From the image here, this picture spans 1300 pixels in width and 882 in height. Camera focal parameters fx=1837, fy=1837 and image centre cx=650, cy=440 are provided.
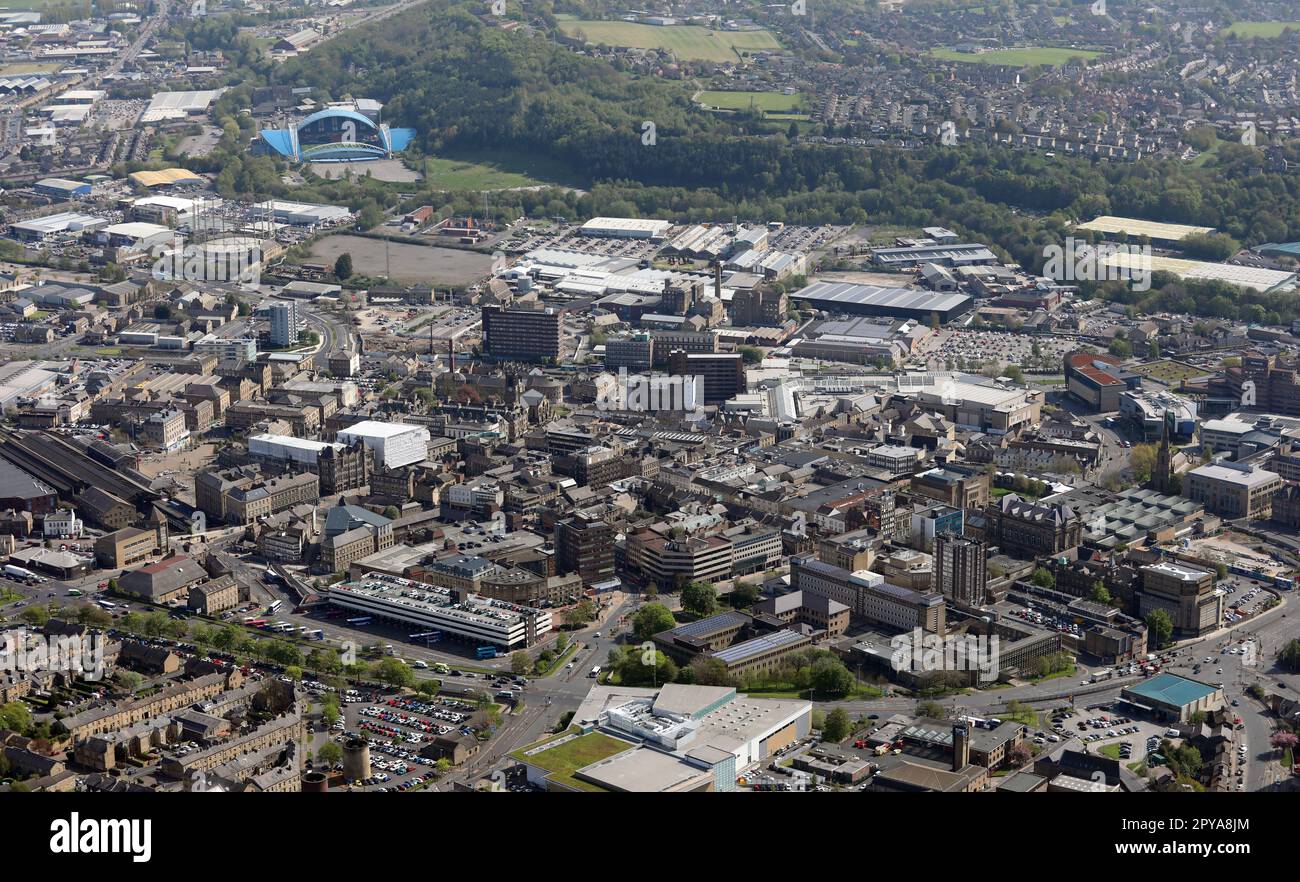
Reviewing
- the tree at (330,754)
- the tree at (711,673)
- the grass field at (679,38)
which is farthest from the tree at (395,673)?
the grass field at (679,38)

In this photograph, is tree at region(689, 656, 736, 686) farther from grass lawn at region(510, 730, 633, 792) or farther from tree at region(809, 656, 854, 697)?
grass lawn at region(510, 730, 633, 792)

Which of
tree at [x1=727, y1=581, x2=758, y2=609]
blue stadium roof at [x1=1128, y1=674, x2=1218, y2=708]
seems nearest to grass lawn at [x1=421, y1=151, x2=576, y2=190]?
tree at [x1=727, y1=581, x2=758, y2=609]

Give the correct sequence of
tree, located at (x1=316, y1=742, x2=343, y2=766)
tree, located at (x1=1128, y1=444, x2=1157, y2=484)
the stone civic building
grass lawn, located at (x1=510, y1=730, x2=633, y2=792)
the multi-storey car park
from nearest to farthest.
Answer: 1. grass lawn, located at (x1=510, y1=730, x2=633, y2=792)
2. tree, located at (x1=316, y1=742, x2=343, y2=766)
3. the multi-storey car park
4. the stone civic building
5. tree, located at (x1=1128, y1=444, x2=1157, y2=484)

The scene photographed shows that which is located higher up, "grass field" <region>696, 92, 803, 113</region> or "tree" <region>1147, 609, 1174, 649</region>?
"grass field" <region>696, 92, 803, 113</region>

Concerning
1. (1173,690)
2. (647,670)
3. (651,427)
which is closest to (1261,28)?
(651,427)

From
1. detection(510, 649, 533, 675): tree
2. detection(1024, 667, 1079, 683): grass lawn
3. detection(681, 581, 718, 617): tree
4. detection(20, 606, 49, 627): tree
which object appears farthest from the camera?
detection(681, 581, 718, 617): tree
